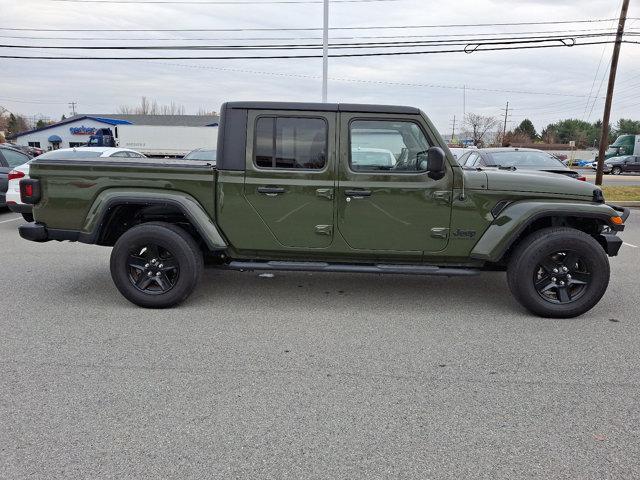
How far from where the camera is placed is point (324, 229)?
4719 mm

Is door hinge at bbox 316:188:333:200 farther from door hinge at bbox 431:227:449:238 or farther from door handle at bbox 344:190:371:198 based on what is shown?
door hinge at bbox 431:227:449:238

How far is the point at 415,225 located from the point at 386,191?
416 mm

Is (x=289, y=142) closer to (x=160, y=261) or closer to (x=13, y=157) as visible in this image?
(x=160, y=261)

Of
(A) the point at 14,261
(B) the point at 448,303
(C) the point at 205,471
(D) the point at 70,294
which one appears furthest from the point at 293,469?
(A) the point at 14,261

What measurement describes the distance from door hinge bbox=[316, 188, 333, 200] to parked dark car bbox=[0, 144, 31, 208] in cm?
866

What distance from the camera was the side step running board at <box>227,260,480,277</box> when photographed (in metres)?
4.76

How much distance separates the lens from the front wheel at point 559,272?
4.62 meters

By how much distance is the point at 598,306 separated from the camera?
16.9 ft

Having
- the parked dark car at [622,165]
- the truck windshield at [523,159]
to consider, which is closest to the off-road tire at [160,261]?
the truck windshield at [523,159]

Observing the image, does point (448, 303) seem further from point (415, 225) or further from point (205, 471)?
point (205, 471)

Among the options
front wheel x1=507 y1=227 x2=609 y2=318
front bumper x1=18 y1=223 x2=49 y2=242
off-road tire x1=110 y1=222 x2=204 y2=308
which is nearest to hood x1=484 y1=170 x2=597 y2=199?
front wheel x1=507 y1=227 x2=609 y2=318

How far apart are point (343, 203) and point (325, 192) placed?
19cm

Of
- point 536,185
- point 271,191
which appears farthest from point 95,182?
point 536,185

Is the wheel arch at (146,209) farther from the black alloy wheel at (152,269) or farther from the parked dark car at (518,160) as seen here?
the parked dark car at (518,160)
